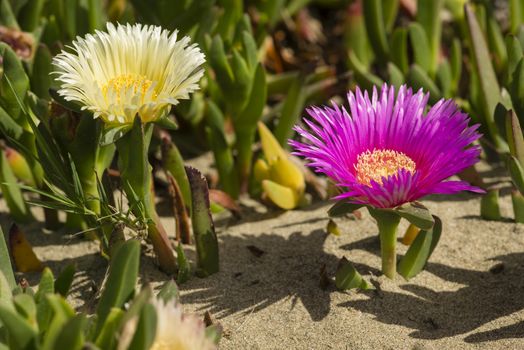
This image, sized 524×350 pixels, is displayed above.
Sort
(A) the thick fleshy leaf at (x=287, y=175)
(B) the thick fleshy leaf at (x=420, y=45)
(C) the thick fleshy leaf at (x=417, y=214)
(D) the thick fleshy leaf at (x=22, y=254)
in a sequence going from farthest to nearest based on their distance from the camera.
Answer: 1. (B) the thick fleshy leaf at (x=420, y=45)
2. (A) the thick fleshy leaf at (x=287, y=175)
3. (D) the thick fleshy leaf at (x=22, y=254)
4. (C) the thick fleshy leaf at (x=417, y=214)

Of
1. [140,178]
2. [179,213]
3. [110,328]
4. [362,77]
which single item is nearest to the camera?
[110,328]

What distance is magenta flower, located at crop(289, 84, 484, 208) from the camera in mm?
1178

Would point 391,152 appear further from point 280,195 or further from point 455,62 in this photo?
point 455,62

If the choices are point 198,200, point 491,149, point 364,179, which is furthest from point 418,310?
point 491,149

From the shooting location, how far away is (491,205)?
5.06 ft

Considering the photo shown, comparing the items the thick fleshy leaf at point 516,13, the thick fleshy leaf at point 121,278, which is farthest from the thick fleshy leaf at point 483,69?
the thick fleshy leaf at point 121,278

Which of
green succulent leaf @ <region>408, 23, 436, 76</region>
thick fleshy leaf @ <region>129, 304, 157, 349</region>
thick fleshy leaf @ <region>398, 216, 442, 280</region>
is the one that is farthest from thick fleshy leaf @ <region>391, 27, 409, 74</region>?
thick fleshy leaf @ <region>129, 304, 157, 349</region>

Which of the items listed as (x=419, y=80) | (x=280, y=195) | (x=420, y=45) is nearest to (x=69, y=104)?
(x=280, y=195)

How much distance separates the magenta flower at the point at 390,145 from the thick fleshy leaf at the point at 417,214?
0.4 inches

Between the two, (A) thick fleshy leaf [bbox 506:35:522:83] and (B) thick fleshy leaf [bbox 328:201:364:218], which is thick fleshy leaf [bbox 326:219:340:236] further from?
(A) thick fleshy leaf [bbox 506:35:522:83]

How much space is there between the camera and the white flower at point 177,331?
99 cm

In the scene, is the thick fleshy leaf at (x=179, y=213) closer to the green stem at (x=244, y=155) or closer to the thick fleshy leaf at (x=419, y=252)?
the green stem at (x=244, y=155)

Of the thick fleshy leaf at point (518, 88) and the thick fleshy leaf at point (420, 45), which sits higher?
the thick fleshy leaf at point (420, 45)

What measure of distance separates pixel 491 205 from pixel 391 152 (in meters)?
0.32
